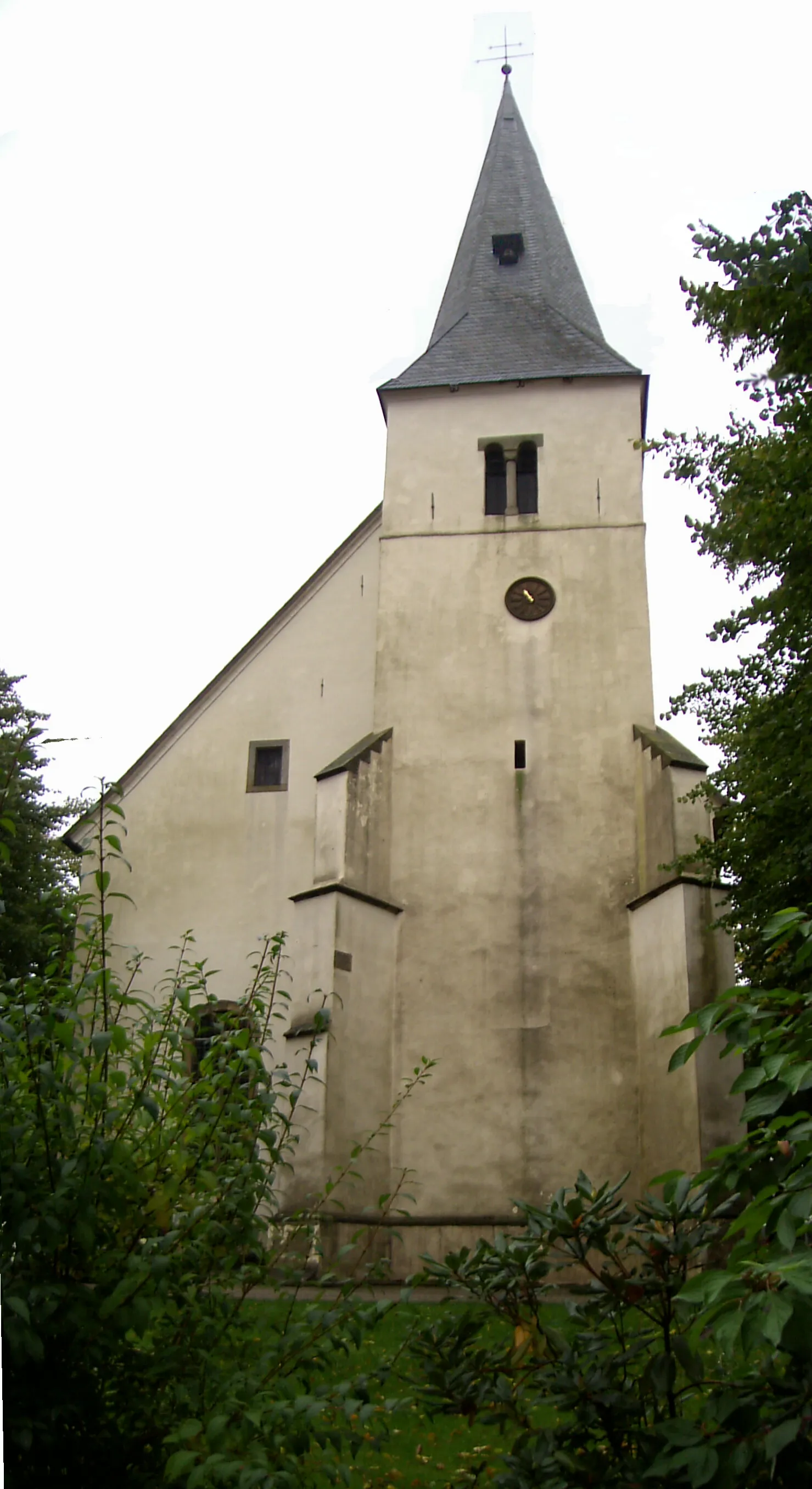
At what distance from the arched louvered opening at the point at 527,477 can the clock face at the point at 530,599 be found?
1.39m

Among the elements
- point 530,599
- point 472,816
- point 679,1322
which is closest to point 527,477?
point 530,599

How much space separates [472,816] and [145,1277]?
13.6 meters

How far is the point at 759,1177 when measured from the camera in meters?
3.44

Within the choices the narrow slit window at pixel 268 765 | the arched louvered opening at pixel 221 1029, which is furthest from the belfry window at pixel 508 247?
the arched louvered opening at pixel 221 1029

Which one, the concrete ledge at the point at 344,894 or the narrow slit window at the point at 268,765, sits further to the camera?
the narrow slit window at the point at 268,765

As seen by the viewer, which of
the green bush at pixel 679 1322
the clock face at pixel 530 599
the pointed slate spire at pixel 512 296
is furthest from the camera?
the pointed slate spire at pixel 512 296

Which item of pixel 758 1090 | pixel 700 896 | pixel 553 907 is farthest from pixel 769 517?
pixel 758 1090

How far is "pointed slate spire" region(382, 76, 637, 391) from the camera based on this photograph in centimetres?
2073

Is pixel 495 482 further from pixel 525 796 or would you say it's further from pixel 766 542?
pixel 766 542

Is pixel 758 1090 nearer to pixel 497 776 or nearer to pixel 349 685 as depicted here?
pixel 497 776

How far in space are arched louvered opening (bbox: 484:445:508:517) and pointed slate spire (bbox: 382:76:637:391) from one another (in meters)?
1.23

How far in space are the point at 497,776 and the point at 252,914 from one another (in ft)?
12.2

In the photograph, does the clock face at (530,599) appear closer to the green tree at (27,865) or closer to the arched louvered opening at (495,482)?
the arched louvered opening at (495,482)

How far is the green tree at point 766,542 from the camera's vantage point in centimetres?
1073
